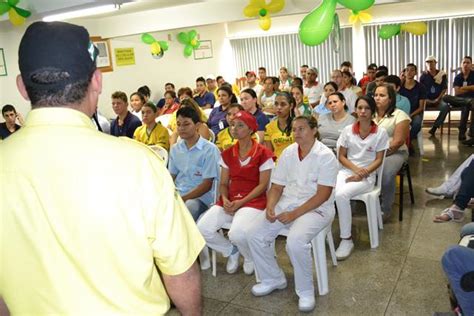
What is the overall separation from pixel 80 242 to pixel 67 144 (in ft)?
0.61

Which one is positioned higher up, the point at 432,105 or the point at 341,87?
the point at 341,87

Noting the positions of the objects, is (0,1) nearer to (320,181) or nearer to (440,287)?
(320,181)

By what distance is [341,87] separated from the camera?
5.70 metres

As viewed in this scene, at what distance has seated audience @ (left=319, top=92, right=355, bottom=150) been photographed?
151 inches

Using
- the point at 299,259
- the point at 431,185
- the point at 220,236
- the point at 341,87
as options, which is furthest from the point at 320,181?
the point at 341,87

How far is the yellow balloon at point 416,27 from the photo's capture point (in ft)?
22.9

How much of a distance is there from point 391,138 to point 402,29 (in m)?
4.42

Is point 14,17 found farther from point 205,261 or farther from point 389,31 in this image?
point 389,31

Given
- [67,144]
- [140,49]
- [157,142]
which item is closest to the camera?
[67,144]

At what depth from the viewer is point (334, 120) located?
396cm

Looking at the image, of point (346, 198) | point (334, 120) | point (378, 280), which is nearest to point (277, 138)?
point (334, 120)

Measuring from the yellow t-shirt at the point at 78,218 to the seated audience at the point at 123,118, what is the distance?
3.52 m

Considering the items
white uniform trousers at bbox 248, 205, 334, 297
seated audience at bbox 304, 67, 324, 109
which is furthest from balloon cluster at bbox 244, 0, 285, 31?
white uniform trousers at bbox 248, 205, 334, 297

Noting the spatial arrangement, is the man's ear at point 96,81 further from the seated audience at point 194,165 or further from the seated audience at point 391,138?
the seated audience at point 391,138
